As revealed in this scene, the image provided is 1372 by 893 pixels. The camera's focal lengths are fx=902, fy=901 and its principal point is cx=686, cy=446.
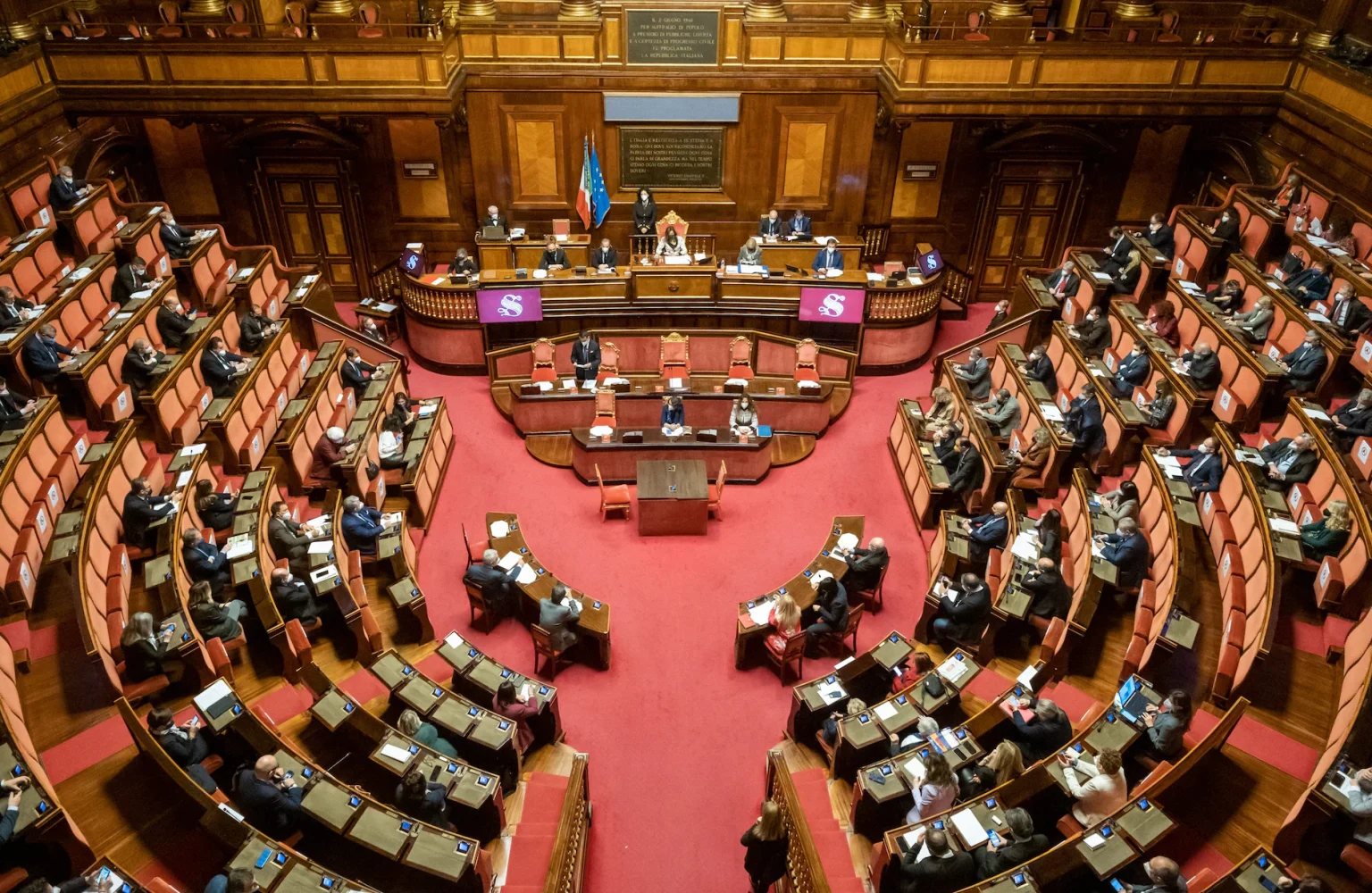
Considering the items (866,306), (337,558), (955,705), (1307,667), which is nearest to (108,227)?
(337,558)

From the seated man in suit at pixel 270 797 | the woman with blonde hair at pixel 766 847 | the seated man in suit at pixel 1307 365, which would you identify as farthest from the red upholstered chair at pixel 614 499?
the seated man in suit at pixel 1307 365

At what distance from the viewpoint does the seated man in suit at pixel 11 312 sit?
27.4 ft

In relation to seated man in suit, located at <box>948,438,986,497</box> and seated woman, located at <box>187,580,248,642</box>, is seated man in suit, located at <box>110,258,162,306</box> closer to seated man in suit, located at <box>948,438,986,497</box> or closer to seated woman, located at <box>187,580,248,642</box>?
seated woman, located at <box>187,580,248,642</box>

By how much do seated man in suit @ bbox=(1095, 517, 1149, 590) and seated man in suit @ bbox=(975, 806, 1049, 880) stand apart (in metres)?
2.64

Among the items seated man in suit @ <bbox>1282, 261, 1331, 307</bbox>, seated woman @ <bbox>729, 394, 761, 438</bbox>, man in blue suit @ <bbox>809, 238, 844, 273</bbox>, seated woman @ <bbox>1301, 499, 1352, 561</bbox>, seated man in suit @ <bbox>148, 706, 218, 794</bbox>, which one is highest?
seated man in suit @ <bbox>1282, 261, 1331, 307</bbox>

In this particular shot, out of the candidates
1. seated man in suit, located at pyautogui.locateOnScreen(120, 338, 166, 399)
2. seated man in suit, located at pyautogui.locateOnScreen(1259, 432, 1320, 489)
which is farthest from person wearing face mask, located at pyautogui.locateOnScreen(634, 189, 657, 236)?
seated man in suit, located at pyautogui.locateOnScreen(1259, 432, 1320, 489)

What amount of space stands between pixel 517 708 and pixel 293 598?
220 centimetres

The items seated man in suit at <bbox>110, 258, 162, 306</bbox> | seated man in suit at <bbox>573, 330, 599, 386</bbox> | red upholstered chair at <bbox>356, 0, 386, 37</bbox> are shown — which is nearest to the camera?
seated man in suit at <bbox>110, 258, 162, 306</bbox>

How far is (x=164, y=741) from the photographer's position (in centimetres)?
591

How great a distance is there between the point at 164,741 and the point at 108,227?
730cm

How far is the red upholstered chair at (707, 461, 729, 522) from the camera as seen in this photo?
9930 millimetres

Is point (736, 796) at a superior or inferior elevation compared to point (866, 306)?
inferior

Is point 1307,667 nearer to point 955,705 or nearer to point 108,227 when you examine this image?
point 955,705

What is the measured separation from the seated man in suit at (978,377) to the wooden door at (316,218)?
28.5 ft
